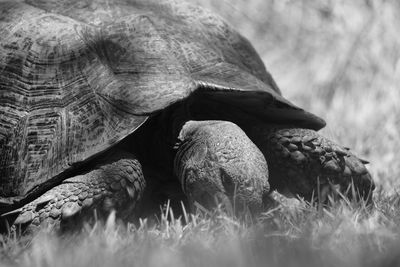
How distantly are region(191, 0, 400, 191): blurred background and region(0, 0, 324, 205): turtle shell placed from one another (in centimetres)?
243

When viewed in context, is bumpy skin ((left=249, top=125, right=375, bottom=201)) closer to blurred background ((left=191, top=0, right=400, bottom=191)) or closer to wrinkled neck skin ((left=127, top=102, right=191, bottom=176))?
wrinkled neck skin ((left=127, top=102, right=191, bottom=176))

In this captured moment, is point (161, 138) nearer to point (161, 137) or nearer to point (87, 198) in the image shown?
point (161, 137)

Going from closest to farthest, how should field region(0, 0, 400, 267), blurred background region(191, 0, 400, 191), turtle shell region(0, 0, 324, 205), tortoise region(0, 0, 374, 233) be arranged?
field region(0, 0, 400, 267)
tortoise region(0, 0, 374, 233)
turtle shell region(0, 0, 324, 205)
blurred background region(191, 0, 400, 191)

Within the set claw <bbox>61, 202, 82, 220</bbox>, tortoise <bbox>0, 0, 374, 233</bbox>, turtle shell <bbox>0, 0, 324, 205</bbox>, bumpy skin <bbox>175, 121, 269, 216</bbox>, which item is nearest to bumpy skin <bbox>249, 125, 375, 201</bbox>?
tortoise <bbox>0, 0, 374, 233</bbox>

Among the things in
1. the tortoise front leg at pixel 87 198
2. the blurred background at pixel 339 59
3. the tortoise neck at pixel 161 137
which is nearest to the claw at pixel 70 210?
the tortoise front leg at pixel 87 198

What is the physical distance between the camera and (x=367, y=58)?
6.83m

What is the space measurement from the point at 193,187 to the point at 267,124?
2.64 ft

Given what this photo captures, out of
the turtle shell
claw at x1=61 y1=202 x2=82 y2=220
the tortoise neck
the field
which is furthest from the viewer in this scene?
the tortoise neck

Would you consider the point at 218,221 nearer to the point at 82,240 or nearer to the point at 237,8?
the point at 82,240

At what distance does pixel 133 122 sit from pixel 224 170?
20.9 inches

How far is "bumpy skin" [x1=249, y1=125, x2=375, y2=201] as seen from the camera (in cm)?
334

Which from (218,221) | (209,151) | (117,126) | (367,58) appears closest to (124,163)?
(117,126)

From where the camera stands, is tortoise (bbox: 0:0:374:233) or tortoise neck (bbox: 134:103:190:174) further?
tortoise neck (bbox: 134:103:190:174)

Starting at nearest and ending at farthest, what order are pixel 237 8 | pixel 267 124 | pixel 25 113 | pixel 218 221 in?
pixel 218 221
pixel 25 113
pixel 267 124
pixel 237 8
